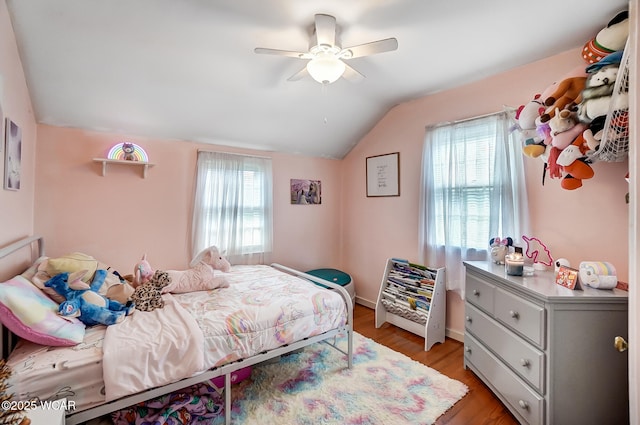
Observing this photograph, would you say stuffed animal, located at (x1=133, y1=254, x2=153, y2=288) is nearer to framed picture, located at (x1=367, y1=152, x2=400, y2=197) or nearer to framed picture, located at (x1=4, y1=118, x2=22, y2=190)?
framed picture, located at (x1=4, y1=118, x2=22, y2=190)

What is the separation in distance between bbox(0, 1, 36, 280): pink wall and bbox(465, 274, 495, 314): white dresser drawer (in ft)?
10.4

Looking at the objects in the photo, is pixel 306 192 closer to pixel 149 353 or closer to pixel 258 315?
pixel 258 315

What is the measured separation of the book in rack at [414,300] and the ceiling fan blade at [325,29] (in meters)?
2.28

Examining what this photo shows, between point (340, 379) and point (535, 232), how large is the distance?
6.58 ft

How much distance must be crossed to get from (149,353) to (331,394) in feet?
4.12

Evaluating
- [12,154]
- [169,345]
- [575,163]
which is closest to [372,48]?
[575,163]

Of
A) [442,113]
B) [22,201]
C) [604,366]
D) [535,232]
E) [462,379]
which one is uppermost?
[442,113]

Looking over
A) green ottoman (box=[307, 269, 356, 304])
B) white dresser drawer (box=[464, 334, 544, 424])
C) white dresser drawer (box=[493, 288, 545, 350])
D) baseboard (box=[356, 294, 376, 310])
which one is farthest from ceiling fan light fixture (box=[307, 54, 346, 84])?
baseboard (box=[356, 294, 376, 310])

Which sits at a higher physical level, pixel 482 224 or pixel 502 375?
pixel 482 224

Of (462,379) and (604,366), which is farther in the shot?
(462,379)

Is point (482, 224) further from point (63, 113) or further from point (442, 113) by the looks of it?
point (63, 113)

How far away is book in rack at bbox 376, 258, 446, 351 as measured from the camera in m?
2.74

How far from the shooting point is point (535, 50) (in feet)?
6.97

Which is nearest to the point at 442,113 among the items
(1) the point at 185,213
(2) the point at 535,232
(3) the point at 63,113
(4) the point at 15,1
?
(2) the point at 535,232
